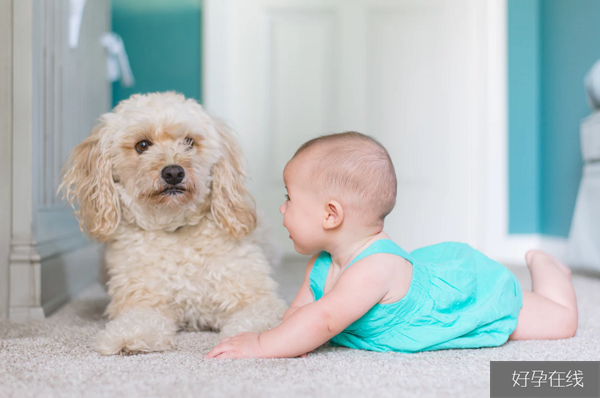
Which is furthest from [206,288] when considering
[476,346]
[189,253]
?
[476,346]

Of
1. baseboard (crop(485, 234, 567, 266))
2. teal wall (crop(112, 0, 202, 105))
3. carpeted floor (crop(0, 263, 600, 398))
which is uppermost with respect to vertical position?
teal wall (crop(112, 0, 202, 105))

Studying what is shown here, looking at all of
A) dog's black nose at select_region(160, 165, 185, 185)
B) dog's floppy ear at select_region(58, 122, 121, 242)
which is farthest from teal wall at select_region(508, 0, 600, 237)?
dog's floppy ear at select_region(58, 122, 121, 242)

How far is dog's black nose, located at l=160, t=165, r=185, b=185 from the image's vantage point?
4.34 feet

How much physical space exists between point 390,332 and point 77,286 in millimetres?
1492

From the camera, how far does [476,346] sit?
119 centimetres

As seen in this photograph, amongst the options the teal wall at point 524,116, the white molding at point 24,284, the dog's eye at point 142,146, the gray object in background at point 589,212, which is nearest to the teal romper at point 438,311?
Result: the dog's eye at point 142,146

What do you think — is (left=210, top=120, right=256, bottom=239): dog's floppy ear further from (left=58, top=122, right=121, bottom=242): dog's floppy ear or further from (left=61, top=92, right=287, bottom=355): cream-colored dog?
(left=58, top=122, right=121, bottom=242): dog's floppy ear

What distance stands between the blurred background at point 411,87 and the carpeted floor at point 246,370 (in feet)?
6.84

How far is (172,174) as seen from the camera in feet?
4.34

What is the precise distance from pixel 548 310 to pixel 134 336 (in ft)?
3.24

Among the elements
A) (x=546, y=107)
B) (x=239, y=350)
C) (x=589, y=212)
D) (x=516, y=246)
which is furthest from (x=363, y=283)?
(x=546, y=107)

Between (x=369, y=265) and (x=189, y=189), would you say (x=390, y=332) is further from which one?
(x=189, y=189)

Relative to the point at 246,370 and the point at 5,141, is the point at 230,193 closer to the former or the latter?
the point at 246,370

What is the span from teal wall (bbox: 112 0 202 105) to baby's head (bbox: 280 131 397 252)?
2.41 meters
